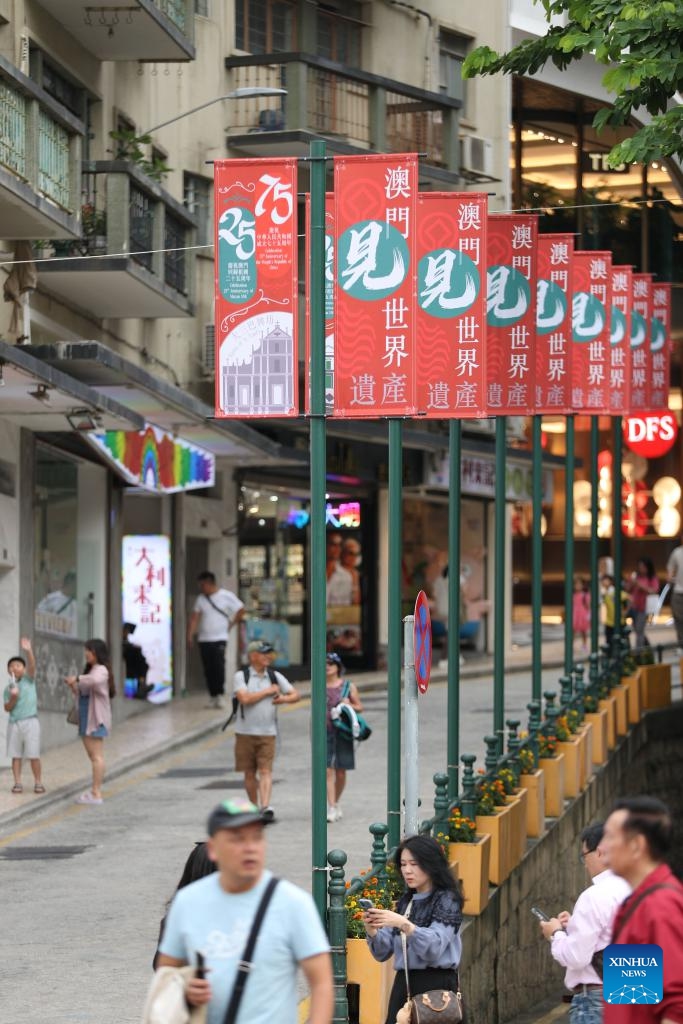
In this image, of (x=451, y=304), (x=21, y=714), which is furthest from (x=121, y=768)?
(x=451, y=304)

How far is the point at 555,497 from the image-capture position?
50.9 meters

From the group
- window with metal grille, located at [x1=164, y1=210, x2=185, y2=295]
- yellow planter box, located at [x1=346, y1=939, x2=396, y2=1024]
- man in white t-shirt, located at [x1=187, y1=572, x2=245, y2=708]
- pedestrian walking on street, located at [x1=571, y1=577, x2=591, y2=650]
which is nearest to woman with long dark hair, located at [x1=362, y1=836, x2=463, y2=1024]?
yellow planter box, located at [x1=346, y1=939, x2=396, y2=1024]

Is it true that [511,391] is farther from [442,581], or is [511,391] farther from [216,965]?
[442,581]

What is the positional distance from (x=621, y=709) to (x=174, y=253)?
8.00 meters

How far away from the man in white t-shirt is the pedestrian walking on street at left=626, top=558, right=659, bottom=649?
28.4 ft

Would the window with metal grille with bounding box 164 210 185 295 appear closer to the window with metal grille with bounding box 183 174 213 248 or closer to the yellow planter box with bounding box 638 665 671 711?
the window with metal grille with bounding box 183 174 213 248

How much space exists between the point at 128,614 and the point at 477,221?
54.0 feet

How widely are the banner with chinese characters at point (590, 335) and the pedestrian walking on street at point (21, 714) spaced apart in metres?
5.79

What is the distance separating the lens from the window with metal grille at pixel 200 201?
29016mm

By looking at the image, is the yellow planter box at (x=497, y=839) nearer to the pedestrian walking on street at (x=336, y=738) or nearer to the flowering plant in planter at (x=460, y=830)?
the flowering plant in planter at (x=460, y=830)

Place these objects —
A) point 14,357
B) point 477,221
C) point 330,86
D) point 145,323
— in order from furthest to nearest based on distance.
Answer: point 330,86 < point 145,323 < point 14,357 < point 477,221

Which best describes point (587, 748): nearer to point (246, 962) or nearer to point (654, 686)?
point (654, 686)

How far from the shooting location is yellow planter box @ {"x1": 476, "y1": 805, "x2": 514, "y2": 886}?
15.0 m

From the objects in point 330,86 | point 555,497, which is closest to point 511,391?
point 330,86
